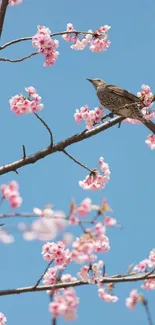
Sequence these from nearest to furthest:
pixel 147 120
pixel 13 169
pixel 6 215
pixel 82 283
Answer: pixel 6 215
pixel 82 283
pixel 13 169
pixel 147 120

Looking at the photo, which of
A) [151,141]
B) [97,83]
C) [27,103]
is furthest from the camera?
[97,83]

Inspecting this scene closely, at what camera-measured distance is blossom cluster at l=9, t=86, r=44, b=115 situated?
6672mm

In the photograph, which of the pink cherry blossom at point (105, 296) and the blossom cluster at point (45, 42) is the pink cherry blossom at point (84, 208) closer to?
the pink cherry blossom at point (105, 296)

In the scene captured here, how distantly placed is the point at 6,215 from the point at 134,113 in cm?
390

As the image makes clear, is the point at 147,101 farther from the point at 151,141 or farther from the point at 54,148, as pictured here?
the point at 54,148

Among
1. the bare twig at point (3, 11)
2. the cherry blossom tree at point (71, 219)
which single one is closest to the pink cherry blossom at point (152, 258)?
the cherry blossom tree at point (71, 219)

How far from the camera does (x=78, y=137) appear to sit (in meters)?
6.39

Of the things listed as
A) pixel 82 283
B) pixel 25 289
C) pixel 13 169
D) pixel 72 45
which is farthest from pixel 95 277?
pixel 72 45

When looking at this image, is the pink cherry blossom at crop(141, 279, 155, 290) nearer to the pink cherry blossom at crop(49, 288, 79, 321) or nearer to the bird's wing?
the pink cherry blossom at crop(49, 288, 79, 321)

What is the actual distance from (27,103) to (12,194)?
2826mm

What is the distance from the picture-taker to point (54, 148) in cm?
636

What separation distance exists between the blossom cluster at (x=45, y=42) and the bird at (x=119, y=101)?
118 cm

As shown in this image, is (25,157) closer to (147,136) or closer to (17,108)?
(17,108)

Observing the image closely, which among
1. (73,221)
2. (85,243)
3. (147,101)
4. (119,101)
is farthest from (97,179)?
(73,221)
